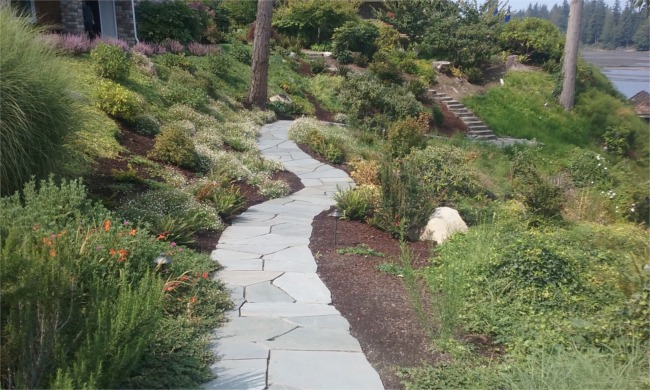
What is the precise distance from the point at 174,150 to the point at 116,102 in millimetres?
Result: 1881

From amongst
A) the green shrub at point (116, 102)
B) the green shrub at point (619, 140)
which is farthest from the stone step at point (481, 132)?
the green shrub at point (116, 102)

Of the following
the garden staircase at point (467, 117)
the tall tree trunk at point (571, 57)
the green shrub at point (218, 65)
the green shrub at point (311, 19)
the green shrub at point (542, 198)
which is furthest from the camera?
the green shrub at point (311, 19)

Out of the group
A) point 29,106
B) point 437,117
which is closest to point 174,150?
point 29,106

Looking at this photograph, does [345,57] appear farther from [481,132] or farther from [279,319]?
[279,319]

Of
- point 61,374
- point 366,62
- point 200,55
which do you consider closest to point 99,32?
point 200,55

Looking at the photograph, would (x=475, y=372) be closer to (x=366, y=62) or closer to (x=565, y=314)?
(x=565, y=314)

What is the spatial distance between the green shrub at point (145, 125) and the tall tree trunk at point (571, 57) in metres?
17.3

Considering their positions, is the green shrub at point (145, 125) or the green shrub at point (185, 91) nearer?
the green shrub at point (145, 125)

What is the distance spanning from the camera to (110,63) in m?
11.8

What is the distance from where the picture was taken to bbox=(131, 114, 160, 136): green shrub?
1011cm

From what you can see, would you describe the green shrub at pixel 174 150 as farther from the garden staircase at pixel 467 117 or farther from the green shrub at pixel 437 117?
the garden staircase at pixel 467 117

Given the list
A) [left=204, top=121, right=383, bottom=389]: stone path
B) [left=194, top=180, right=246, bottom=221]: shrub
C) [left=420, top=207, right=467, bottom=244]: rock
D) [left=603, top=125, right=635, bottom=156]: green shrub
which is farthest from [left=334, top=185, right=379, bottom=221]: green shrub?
[left=603, top=125, right=635, bottom=156]: green shrub

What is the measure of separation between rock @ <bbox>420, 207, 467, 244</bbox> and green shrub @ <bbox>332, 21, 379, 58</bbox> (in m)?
16.6

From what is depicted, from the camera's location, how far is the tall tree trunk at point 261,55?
1484 cm
